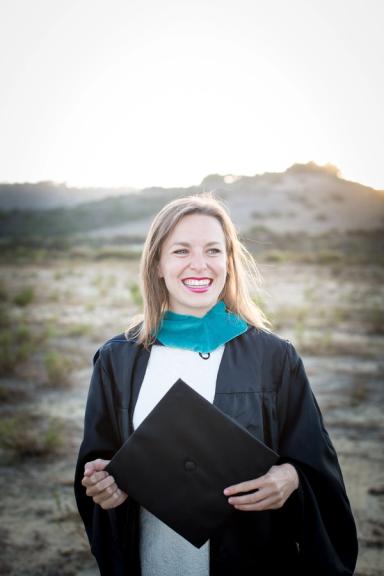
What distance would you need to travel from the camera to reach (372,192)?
51594 mm

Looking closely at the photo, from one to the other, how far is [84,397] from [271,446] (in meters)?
5.28

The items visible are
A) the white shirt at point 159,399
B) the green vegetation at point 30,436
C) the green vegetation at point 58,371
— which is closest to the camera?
the white shirt at point 159,399

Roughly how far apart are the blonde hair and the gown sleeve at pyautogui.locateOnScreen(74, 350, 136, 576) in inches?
11.4

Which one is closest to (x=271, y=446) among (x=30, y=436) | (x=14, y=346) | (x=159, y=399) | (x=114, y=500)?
(x=159, y=399)

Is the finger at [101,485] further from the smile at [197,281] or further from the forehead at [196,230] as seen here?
the forehead at [196,230]

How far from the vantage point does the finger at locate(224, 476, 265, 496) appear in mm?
1699

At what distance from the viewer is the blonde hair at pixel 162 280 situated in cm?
211

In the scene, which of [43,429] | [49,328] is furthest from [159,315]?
[49,328]

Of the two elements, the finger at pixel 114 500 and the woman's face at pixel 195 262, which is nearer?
the finger at pixel 114 500

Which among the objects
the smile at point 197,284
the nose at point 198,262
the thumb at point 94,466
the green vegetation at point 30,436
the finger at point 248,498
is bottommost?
the green vegetation at point 30,436

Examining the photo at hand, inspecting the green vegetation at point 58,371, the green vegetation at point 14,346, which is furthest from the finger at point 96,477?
the green vegetation at point 14,346

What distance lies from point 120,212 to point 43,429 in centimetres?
5099

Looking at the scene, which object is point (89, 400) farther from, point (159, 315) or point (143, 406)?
point (159, 315)

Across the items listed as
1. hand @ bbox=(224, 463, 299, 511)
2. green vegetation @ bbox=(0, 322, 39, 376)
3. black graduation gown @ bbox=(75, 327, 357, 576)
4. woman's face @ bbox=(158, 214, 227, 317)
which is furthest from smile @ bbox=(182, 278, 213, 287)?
green vegetation @ bbox=(0, 322, 39, 376)
